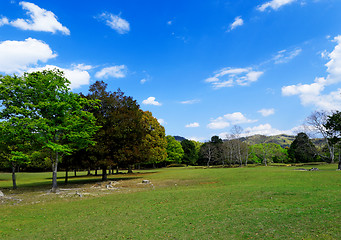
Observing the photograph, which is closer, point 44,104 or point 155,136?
point 44,104

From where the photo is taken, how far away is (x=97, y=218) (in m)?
12.8

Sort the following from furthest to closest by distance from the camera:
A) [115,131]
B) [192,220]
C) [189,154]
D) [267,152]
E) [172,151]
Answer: [189,154]
[172,151]
[267,152]
[115,131]
[192,220]

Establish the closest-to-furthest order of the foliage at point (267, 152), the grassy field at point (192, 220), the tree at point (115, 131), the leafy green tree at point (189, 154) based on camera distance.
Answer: the grassy field at point (192, 220), the tree at point (115, 131), the foliage at point (267, 152), the leafy green tree at point (189, 154)

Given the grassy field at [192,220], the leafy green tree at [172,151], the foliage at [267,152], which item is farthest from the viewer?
the leafy green tree at [172,151]

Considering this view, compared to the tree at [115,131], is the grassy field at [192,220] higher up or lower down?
lower down

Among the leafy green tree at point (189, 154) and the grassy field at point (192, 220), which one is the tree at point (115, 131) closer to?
the grassy field at point (192, 220)

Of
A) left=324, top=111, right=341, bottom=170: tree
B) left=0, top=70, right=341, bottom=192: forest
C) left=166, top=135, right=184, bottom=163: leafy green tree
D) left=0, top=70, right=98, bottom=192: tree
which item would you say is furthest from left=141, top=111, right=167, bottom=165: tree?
left=324, top=111, right=341, bottom=170: tree

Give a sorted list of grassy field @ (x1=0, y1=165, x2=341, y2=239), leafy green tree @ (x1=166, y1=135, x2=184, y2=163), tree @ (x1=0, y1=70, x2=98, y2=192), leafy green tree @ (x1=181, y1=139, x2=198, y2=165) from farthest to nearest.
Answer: leafy green tree @ (x1=181, y1=139, x2=198, y2=165) < leafy green tree @ (x1=166, y1=135, x2=184, y2=163) < tree @ (x1=0, y1=70, x2=98, y2=192) < grassy field @ (x1=0, y1=165, x2=341, y2=239)

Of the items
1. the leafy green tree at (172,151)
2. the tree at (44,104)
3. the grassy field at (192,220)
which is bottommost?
the grassy field at (192,220)

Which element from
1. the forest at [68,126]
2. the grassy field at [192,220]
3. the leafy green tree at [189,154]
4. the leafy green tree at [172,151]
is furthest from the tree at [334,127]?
the leafy green tree at [189,154]

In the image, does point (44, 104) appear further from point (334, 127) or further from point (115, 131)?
point (334, 127)

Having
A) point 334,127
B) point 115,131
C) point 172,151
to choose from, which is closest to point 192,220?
point 115,131

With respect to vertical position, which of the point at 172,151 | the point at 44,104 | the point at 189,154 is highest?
the point at 44,104

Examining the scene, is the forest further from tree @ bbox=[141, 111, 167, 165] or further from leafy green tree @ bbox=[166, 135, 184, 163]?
leafy green tree @ bbox=[166, 135, 184, 163]
